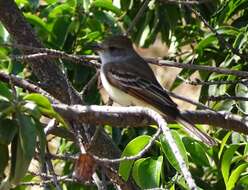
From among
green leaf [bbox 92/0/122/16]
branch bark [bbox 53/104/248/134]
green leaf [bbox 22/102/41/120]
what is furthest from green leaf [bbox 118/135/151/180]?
green leaf [bbox 92/0/122/16]

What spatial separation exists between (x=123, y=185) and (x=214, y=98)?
74cm

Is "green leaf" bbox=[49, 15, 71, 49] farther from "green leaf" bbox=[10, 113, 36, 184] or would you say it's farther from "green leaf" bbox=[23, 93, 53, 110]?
"green leaf" bbox=[10, 113, 36, 184]

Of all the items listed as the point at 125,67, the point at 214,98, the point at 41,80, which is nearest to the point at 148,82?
the point at 125,67

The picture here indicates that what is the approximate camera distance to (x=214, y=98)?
3762mm

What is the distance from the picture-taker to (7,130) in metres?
2.33

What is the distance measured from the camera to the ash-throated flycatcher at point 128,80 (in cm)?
497

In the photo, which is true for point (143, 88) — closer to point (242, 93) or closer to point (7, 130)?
point (242, 93)

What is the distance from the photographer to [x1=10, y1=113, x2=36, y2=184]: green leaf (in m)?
2.26

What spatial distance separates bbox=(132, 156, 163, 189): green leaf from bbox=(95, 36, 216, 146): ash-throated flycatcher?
947 mm

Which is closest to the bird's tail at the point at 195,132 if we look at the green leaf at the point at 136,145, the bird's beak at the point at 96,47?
the green leaf at the point at 136,145

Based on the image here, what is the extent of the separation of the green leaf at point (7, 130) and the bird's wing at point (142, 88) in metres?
2.37

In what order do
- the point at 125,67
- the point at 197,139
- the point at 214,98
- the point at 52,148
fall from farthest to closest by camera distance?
the point at 52,148
the point at 125,67
the point at 197,139
the point at 214,98

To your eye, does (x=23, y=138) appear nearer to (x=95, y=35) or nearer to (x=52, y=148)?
(x=95, y=35)

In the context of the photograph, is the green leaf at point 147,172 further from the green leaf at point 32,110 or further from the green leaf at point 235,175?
the green leaf at point 32,110
